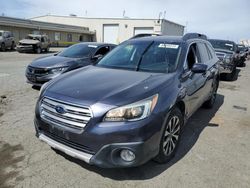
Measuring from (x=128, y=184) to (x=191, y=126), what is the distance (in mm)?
2435

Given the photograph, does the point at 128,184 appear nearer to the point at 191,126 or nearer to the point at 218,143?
the point at 218,143

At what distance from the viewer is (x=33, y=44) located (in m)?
23.1

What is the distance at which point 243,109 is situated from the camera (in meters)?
6.57

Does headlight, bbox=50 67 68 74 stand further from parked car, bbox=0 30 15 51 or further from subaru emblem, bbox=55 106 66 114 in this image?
parked car, bbox=0 30 15 51

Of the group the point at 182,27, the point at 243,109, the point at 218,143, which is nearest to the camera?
the point at 218,143

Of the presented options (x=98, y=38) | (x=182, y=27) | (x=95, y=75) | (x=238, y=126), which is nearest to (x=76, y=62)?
(x=95, y=75)

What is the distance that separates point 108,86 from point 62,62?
448 centimetres

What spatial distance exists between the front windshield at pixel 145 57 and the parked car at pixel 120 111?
0.02m

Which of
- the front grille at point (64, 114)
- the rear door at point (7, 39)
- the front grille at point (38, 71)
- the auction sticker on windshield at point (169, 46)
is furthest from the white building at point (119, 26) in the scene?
the front grille at point (64, 114)

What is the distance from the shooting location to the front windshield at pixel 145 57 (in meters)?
3.83

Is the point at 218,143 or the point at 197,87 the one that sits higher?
the point at 197,87

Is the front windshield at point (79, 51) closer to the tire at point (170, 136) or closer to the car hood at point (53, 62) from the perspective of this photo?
the car hood at point (53, 62)

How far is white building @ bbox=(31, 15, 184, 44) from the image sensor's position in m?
45.7

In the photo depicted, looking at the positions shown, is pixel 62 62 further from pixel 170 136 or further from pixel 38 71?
pixel 170 136
